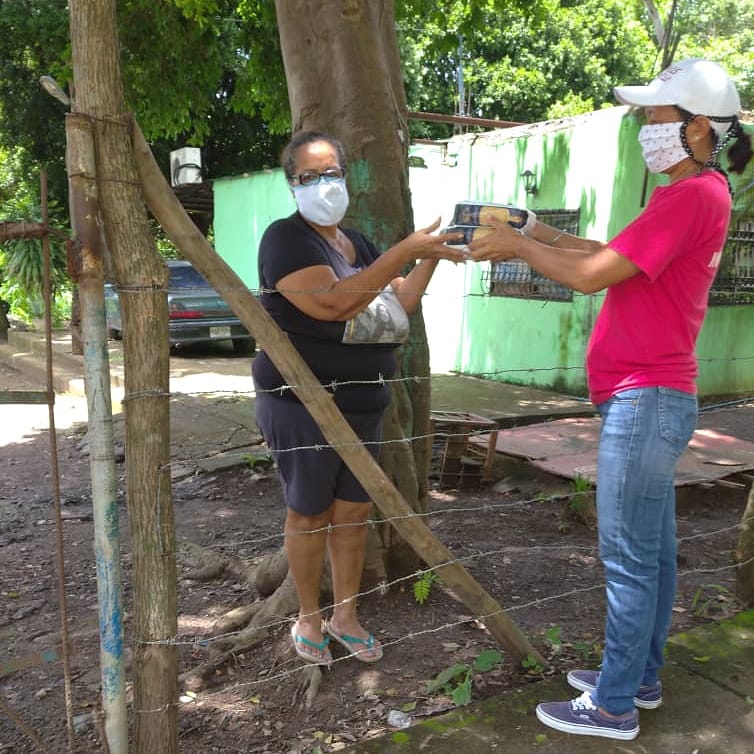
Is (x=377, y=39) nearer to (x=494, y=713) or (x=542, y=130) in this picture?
(x=494, y=713)

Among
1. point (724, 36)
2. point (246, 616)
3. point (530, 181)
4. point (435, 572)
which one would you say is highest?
point (724, 36)

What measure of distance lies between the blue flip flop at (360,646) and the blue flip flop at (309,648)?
7 centimetres

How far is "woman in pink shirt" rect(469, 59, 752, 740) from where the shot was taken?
202cm

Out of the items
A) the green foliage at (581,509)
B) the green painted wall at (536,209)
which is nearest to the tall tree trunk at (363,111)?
the green foliage at (581,509)

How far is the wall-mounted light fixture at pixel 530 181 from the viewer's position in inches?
365

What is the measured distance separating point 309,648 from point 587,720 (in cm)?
95

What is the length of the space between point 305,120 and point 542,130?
6.65m

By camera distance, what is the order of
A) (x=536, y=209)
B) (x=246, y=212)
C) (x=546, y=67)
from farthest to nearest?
(x=546, y=67) < (x=246, y=212) < (x=536, y=209)

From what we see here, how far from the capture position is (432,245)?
7.41ft

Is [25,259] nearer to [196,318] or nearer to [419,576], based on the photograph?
[196,318]

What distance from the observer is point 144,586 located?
2014 mm

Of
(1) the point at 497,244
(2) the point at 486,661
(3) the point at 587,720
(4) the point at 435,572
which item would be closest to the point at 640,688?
(3) the point at 587,720

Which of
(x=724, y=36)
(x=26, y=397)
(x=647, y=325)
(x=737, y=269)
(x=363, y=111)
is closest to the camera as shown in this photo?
(x=26, y=397)

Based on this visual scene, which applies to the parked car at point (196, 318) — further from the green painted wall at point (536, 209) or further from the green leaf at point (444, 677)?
the green leaf at point (444, 677)
